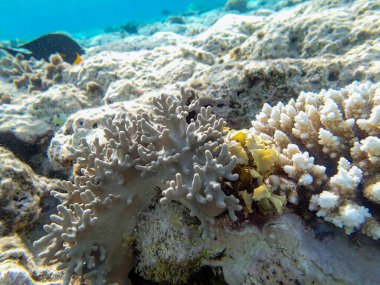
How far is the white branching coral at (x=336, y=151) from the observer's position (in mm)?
1779

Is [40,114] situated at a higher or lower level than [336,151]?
higher

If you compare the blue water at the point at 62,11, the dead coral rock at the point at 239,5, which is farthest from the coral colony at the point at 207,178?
the blue water at the point at 62,11

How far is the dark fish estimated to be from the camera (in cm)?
1006

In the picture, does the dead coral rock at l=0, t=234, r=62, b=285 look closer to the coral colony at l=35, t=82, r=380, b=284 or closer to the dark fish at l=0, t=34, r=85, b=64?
the coral colony at l=35, t=82, r=380, b=284

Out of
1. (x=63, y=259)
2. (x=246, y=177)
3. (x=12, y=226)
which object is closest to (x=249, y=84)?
(x=246, y=177)

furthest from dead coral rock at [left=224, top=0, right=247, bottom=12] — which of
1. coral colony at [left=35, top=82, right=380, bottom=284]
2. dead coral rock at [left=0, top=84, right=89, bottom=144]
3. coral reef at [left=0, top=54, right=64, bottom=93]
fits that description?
coral colony at [left=35, top=82, right=380, bottom=284]

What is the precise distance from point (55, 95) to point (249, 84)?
3.80m

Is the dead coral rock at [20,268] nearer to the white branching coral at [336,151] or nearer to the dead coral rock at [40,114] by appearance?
the white branching coral at [336,151]

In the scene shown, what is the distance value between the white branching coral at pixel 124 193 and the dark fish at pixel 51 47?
31.2ft

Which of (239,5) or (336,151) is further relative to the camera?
(239,5)

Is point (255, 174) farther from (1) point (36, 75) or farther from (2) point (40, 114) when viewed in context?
(1) point (36, 75)

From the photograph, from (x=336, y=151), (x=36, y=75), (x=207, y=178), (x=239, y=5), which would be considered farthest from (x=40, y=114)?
(x=239, y=5)

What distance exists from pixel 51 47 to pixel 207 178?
36.4 feet

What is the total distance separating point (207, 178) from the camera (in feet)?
5.97
